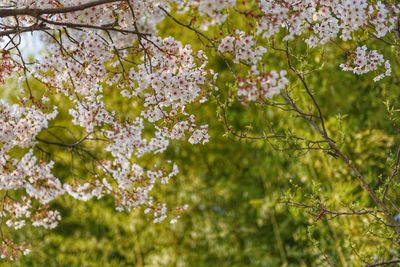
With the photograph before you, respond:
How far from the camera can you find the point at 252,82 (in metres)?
1.64

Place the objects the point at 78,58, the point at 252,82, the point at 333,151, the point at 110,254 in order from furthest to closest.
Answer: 1. the point at 110,254
2. the point at 78,58
3. the point at 333,151
4. the point at 252,82

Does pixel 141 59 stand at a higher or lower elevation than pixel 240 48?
higher

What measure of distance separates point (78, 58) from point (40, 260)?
3.52 m

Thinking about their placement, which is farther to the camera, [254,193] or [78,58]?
[254,193]

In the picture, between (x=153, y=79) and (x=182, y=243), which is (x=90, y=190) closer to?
(x=153, y=79)

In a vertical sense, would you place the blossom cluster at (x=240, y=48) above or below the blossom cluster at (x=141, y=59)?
below

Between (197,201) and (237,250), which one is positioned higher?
(197,201)

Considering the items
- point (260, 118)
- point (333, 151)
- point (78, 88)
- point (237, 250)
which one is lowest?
point (333, 151)

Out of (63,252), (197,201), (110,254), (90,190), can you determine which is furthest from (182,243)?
(90,190)

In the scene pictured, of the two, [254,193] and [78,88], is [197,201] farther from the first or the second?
[78,88]

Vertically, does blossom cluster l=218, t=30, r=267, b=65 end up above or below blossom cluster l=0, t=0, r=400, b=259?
below

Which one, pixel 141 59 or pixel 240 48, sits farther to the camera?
pixel 141 59

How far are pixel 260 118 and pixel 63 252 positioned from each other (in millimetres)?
2358

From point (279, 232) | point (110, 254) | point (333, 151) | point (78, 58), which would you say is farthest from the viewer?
point (110, 254)
